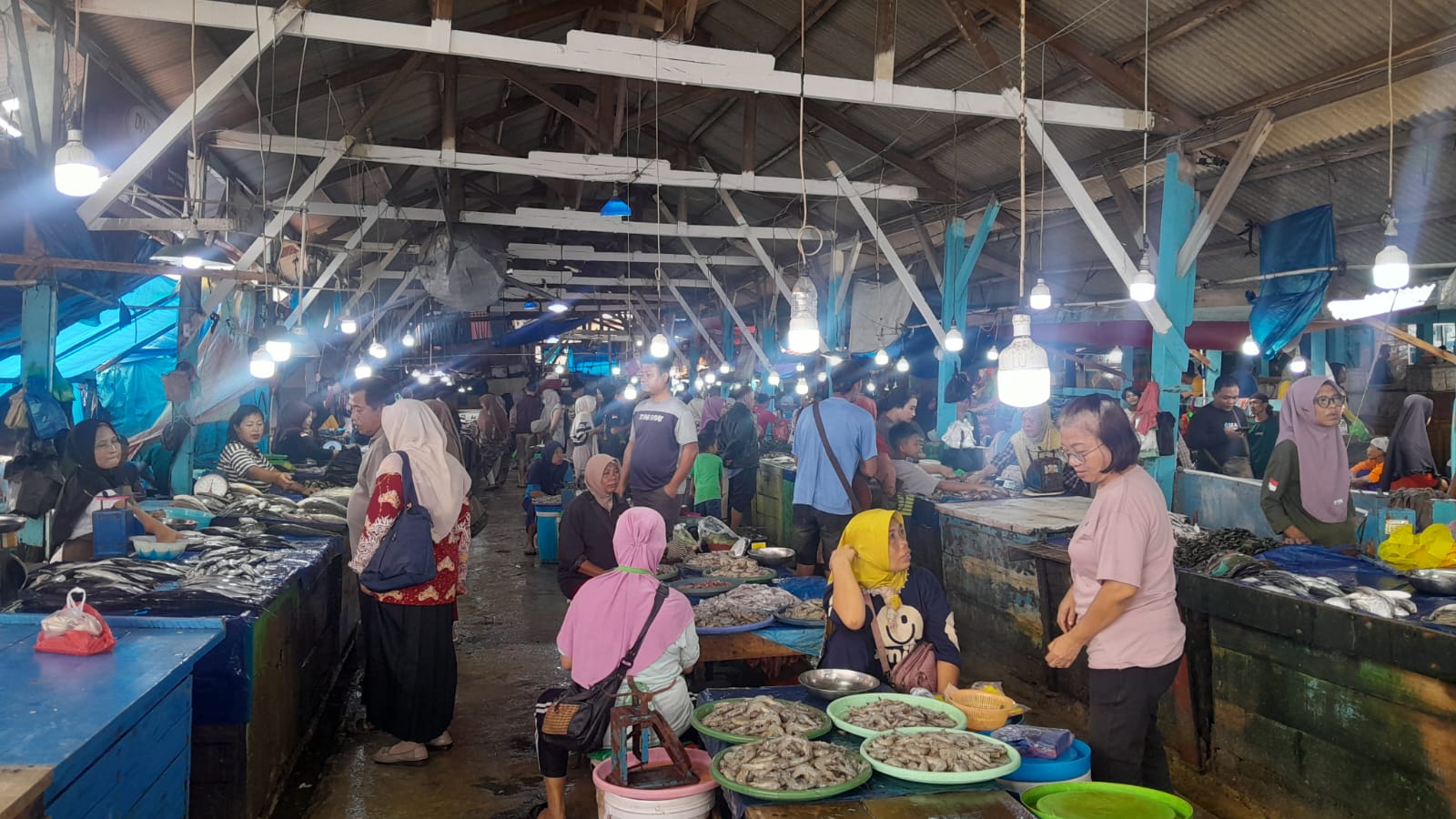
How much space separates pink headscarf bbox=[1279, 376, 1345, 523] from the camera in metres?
5.41

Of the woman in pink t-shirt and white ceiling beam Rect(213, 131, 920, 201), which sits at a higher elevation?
white ceiling beam Rect(213, 131, 920, 201)

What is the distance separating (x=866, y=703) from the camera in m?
3.37

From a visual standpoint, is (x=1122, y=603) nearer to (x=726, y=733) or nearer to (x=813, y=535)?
(x=726, y=733)

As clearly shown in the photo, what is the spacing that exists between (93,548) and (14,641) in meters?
1.55

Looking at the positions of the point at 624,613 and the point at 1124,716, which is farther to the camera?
the point at 624,613

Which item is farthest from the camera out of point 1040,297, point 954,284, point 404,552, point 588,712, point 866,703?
point 954,284

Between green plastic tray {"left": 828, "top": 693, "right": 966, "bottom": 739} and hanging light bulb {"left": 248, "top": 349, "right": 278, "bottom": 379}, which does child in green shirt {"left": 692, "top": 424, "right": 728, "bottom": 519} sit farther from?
green plastic tray {"left": 828, "top": 693, "right": 966, "bottom": 739}

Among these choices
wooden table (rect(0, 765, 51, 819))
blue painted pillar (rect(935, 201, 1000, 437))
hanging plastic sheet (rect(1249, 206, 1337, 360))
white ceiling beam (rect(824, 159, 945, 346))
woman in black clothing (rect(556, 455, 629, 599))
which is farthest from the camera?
blue painted pillar (rect(935, 201, 1000, 437))

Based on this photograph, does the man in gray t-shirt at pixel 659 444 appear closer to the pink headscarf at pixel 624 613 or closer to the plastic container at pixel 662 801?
the pink headscarf at pixel 624 613

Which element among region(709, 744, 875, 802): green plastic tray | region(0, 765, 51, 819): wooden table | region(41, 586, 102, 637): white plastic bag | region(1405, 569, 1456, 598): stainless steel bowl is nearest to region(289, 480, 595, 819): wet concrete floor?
region(41, 586, 102, 637): white plastic bag

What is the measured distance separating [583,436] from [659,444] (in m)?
4.33

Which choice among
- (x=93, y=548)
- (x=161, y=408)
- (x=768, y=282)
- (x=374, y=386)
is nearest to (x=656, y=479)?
(x=374, y=386)

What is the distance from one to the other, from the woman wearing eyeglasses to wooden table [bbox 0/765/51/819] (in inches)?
231

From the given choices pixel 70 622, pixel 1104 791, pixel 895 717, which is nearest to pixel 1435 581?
pixel 1104 791
